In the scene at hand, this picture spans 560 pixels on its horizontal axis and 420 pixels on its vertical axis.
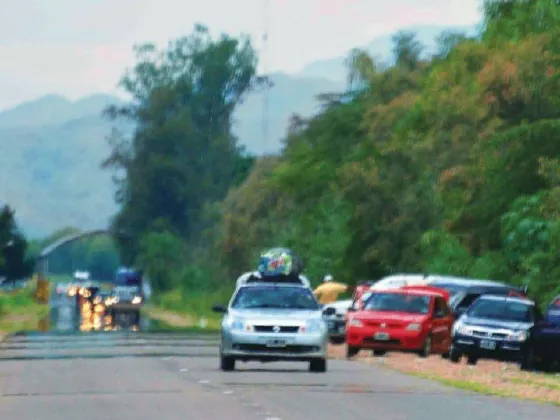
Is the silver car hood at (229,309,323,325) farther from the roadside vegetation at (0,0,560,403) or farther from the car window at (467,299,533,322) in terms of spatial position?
the car window at (467,299,533,322)

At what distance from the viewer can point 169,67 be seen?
14288 cm

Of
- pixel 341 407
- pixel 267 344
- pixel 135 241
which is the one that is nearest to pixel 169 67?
pixel 135 241

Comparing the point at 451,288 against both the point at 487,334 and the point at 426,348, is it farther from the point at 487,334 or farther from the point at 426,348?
the point at 487,334

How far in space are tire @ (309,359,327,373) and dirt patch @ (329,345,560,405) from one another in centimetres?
176

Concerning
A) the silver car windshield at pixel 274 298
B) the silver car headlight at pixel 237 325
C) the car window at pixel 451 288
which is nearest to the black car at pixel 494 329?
the car window at pixel 451 288

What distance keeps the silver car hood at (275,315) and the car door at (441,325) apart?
8.50 m

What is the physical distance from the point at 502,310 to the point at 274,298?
25.3 feet

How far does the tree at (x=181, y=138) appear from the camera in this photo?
140 m

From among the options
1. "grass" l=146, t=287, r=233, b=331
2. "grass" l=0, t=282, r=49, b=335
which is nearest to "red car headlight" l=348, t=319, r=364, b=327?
"grass" l=146, t=287, r=233, b=331

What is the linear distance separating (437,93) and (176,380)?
4558 centimetres

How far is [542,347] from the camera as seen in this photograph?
36.7 metres

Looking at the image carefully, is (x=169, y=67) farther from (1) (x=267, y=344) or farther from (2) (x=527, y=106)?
(1) (x=267, y=344)

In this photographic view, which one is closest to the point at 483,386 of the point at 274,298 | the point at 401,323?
the point at 274,298

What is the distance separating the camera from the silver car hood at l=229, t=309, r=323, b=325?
33219 mm
